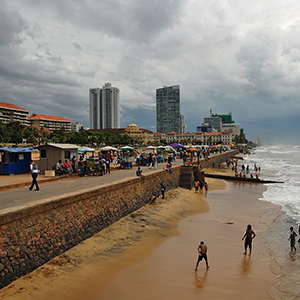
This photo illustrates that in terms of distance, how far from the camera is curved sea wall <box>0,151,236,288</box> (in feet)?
21.4

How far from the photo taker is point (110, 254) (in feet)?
28.7

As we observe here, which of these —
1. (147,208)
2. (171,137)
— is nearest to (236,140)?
(171,137)

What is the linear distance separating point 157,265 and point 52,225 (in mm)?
3802

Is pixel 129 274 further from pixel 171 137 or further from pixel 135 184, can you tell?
pixel 171 137

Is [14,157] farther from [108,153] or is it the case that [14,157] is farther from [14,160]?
[108,153]

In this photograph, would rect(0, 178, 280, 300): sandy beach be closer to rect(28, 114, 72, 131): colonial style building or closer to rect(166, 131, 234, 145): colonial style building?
rect(28, 114, 72, 131): colonial style building

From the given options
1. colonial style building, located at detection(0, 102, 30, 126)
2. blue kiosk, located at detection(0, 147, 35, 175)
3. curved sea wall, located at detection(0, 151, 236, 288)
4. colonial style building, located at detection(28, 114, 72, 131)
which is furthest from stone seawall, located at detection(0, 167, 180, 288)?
colonial style building, located at detection(28, 114, 72, 131)

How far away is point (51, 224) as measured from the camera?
7906mm

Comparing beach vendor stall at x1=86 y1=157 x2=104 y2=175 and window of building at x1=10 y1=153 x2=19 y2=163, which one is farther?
beach vendor stall at x1=86 y1=157 x2=104 y2=175

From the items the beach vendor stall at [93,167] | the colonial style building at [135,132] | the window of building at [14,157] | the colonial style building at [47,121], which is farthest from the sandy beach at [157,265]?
the colonial style building at [135,132]

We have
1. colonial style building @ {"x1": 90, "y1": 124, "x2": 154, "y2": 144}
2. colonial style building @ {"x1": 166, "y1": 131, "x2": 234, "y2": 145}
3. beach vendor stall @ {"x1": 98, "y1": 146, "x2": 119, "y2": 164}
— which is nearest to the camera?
beach vendor stall @ {"x1": 98, "y1": 146, "x2": 119, "y2": 164}

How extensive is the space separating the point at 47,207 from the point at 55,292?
8.29 feet

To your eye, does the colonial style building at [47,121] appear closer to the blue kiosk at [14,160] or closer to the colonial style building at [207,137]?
the colonial style building at [207,137]

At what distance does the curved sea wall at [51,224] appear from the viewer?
6.51 m
